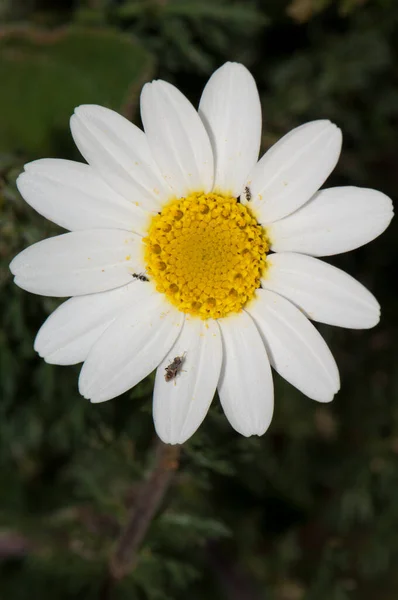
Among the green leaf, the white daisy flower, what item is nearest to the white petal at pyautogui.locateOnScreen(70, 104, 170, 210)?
the white daisy flower

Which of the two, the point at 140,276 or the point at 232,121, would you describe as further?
the point at 140,276

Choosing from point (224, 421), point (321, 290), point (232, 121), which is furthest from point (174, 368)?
point (224, 421)

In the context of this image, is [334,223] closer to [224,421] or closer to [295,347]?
[295,347]

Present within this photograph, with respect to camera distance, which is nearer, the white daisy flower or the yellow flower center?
the white daisy flower

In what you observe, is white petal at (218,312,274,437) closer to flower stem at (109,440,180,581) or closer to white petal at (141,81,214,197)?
flower stem at (109,440,180,581)

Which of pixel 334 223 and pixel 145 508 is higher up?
pixel 334 223

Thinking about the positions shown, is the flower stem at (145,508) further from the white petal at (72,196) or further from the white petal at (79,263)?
the white petal at (72,196)

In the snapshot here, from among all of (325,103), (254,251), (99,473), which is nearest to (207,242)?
(254,251)
